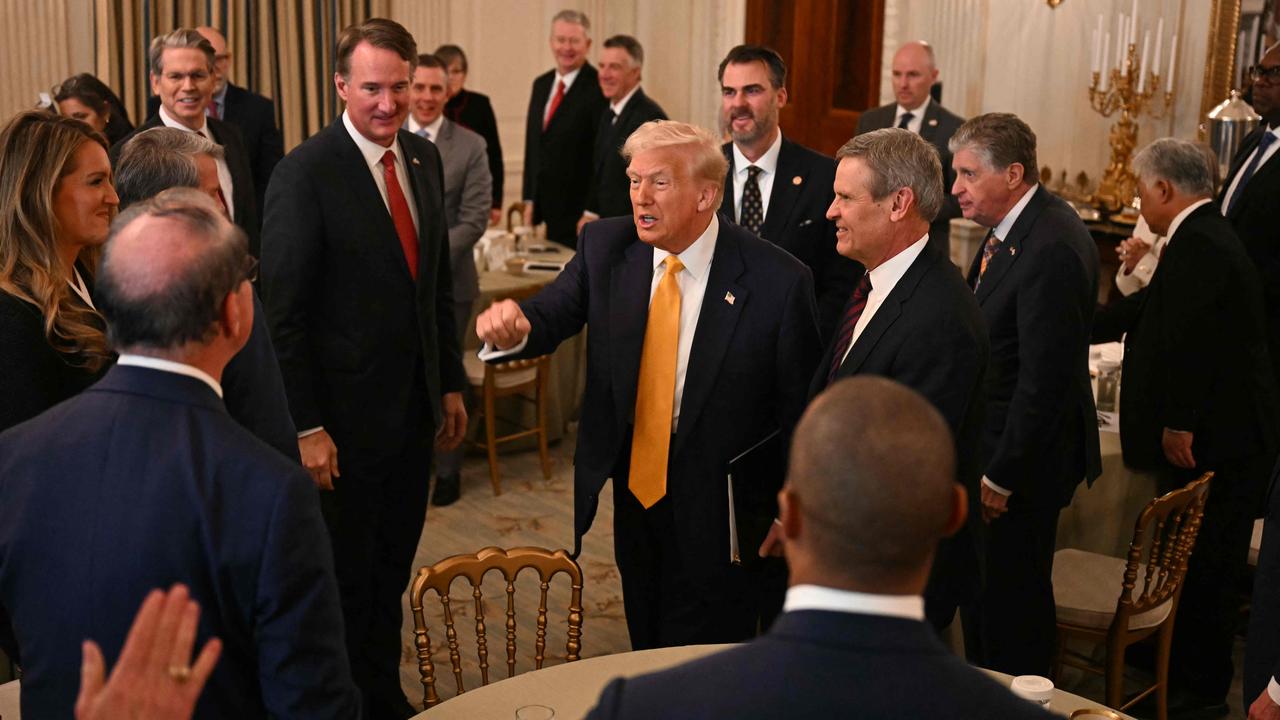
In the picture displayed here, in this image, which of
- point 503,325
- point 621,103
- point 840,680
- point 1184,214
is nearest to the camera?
point 840,680

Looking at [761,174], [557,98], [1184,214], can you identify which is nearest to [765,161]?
[761,174]

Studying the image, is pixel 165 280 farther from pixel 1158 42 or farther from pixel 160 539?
pixel 1158 42

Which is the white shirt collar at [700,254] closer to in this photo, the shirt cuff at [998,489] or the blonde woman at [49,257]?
the shirt cuff at [998,489]

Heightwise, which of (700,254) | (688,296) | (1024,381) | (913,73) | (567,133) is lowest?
(1024,381)

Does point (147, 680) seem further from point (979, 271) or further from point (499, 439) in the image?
point (499, 439)

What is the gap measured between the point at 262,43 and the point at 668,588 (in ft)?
19.8

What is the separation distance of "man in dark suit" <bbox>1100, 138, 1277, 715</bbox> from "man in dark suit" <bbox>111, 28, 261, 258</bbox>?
3092 millimetres

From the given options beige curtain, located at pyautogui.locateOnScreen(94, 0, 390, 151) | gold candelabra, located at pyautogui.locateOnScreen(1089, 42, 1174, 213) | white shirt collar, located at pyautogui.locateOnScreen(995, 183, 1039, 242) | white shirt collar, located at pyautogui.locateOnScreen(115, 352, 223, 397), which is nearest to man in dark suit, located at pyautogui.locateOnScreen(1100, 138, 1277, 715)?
white shirt collar, located at pyautogui.locateOnScreen(995, 183, 1039, 242)

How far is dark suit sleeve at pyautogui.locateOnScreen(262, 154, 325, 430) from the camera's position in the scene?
338 centimetres

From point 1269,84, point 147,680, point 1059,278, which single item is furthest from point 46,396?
point 1269,84

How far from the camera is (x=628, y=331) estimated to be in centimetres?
329

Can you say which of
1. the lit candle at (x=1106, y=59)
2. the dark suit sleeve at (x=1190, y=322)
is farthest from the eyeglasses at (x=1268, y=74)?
the lit candle at (x=1106, y=59)

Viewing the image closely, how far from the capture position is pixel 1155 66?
7.42m

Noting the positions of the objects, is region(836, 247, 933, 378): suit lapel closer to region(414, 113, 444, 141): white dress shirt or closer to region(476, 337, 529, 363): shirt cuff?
region(476, 337, 529, 363): shirt cuff
